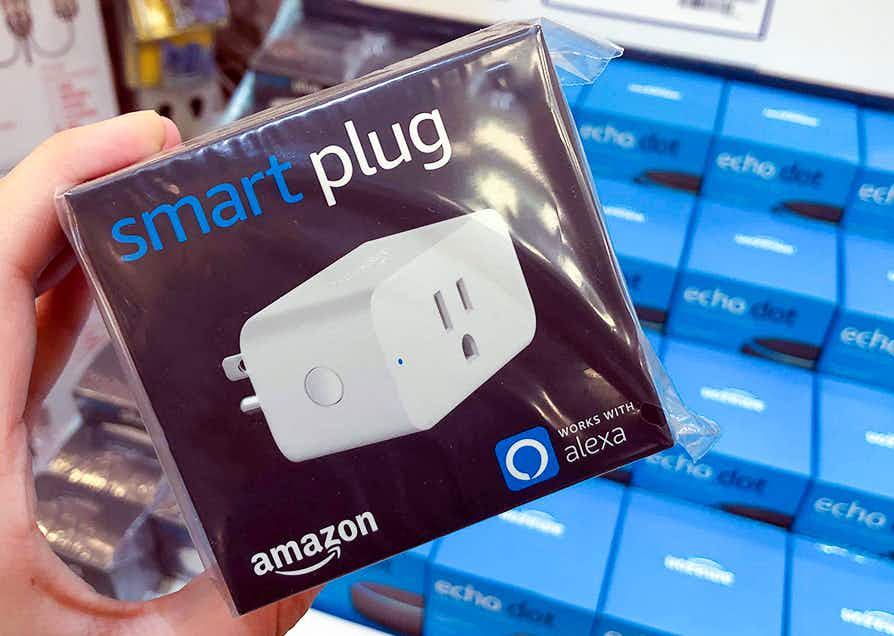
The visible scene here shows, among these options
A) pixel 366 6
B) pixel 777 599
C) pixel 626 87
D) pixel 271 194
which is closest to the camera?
pixel 271 194

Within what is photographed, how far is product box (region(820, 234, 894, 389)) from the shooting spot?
102 centimetres

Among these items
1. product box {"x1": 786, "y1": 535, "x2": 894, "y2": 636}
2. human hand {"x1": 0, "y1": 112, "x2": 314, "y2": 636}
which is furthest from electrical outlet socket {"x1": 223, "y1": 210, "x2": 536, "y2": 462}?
product box {"x1": 786, "y1": 535, "x2": 894, "y2": 636}

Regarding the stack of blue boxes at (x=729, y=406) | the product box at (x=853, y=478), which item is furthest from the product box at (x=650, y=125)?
the product box at (x=853, y=478)

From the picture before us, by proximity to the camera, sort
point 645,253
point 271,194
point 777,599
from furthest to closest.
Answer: point 645,253
point 777,599
point 271,194

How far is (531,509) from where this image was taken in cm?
92

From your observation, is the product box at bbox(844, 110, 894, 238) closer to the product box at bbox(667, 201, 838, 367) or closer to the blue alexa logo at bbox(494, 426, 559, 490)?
the product box at bbox(667, 201, 838, 367)

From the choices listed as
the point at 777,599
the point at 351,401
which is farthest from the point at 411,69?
the point at 777,599

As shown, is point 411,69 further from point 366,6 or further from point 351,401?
point 366,6

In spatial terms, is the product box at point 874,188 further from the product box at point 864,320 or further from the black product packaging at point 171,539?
the black product packaging at point 171,539

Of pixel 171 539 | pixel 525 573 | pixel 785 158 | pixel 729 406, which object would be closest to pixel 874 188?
pixel 785 158

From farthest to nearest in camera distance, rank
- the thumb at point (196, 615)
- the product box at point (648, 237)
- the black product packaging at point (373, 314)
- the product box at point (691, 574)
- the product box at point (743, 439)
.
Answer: the product box at point (648, 237), the product box at point (743, 439), the product box at point (691, 574), the thumb at point (196, 615), the black product packaging at point (373, 314)

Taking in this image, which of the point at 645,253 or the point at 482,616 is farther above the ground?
the point at 645,253

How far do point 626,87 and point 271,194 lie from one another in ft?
2.82

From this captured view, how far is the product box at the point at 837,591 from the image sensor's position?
0.86 metres
